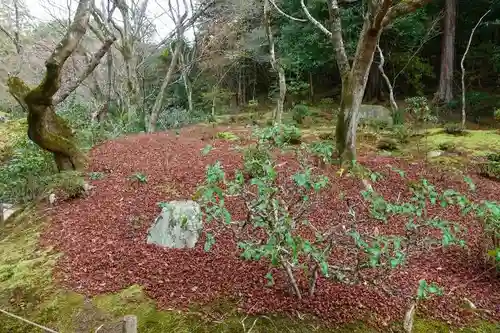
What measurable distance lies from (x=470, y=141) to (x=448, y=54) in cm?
590

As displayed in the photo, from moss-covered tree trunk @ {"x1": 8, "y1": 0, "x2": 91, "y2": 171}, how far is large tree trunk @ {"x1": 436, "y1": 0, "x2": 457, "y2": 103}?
1150 centimetres

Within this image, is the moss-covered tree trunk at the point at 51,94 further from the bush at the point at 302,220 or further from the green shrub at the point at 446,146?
the green shrub at the point at 446,146

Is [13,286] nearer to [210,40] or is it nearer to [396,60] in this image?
[210,40]

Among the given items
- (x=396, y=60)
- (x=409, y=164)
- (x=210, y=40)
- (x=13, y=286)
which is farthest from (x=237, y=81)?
(x=13, y=286)

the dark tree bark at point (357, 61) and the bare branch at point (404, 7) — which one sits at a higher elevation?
the bare branch at point (404, 7)

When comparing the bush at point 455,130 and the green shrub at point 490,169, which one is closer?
the green shrub at point 490,169

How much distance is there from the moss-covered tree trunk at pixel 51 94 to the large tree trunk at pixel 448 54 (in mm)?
11498

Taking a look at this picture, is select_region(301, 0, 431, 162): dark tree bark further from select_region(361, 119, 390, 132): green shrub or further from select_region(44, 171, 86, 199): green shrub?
select_region(361, 119, 390, 132): green shrub

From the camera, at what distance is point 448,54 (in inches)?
458

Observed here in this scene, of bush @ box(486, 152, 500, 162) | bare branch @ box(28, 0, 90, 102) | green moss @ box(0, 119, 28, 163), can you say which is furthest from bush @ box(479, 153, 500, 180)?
green moss @ box(0, 119, 28, 163)

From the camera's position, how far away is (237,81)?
58.6 feet

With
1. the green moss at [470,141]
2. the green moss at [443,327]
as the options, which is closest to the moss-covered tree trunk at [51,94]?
the green moss at [443,327]

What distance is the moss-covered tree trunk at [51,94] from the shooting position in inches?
165

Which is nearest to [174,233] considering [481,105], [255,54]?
[481,105]
